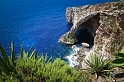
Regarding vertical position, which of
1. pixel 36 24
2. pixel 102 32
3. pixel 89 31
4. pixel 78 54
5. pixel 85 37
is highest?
pixel 36 24

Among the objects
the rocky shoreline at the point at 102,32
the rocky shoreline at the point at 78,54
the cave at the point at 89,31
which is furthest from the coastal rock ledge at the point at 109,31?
the rocky shoreline at the point at 78,54

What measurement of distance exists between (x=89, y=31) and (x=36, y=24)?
19379mm

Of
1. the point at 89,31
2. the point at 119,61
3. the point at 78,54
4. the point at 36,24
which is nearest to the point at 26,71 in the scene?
the point at 119,61

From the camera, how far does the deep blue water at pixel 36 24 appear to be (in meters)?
50.6

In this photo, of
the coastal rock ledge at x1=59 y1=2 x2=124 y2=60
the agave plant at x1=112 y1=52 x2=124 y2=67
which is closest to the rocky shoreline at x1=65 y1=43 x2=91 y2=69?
the coastal rock ledge at x1=59 y1=2 x2=124 y2=60

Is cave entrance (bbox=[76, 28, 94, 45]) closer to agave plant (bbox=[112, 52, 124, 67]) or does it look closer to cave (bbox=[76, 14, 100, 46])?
cave (bbox=[76, 14, 100, 46])

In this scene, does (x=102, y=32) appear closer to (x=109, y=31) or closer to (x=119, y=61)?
(x=109, y=31)

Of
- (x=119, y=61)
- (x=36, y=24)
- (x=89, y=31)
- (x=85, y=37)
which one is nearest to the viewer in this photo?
(x=119, y=61)

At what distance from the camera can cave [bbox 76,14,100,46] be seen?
4836 centimetres

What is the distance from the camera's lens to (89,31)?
54219 mm

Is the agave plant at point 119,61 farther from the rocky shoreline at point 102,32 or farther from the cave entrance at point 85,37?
the cave entrance at point 85,37

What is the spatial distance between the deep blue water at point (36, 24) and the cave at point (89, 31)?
4.83m

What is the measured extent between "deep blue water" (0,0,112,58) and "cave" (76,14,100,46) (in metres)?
4.83

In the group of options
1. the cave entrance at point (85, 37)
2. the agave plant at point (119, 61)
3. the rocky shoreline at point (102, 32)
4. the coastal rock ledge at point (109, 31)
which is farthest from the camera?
the cave entrance at point (85, 37)
